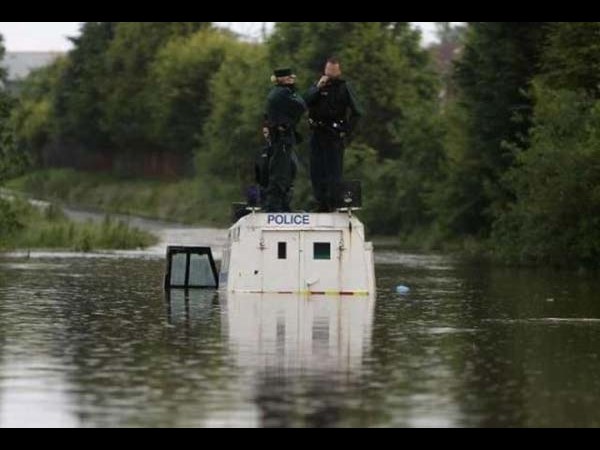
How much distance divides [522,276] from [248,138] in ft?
173

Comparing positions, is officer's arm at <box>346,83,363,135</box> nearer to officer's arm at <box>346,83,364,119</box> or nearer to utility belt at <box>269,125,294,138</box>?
officer's arm at <box>346,83,364,119</box>

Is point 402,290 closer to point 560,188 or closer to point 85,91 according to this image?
point 560,188

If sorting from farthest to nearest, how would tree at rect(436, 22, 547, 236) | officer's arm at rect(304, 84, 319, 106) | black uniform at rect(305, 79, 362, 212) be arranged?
1. tree at rect(436, 22, 547, 236)
2. black uniform at rect(305, 79, 362, 212)
3. officer's arm at rect(304, 84, 319, 106)

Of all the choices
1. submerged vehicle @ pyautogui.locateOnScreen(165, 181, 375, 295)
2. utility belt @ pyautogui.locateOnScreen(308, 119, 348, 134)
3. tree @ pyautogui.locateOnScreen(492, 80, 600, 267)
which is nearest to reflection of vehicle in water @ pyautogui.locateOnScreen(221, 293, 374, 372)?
submerged vehicle @ pyautogui.locateOnScreen(165, 181, 375, 295)

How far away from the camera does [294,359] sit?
17.7m

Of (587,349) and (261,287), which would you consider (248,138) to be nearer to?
(261,287)

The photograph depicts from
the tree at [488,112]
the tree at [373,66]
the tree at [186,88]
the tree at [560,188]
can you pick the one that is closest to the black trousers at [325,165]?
the tree at [560,188]

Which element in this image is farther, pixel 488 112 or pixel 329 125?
pixel 488 112

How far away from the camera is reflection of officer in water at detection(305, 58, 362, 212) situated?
2689 cm

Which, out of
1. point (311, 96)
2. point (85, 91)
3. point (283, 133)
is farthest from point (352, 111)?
point (85, 91)

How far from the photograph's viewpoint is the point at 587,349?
19141mm

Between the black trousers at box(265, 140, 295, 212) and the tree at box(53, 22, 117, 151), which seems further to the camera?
the tree at box(53, 22, 117, 151)

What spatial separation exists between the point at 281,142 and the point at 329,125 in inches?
29.7
